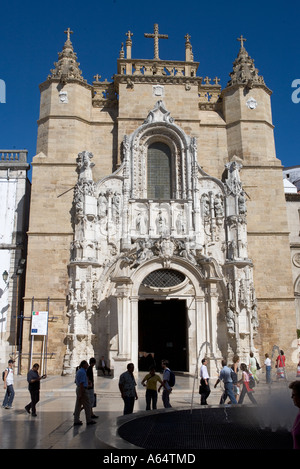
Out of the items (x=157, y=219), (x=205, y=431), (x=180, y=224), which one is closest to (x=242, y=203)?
(x=180, y=224)

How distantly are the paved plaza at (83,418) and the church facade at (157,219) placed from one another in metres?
4.39

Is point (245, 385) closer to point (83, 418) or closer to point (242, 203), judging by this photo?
point (83, 418)

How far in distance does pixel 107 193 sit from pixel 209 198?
15.8ft

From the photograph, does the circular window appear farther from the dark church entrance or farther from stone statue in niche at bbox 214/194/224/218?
stone statue in niche at bbox 214/194/224/218

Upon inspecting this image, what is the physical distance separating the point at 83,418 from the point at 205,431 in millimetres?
3466

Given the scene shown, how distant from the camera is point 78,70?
2241 cm

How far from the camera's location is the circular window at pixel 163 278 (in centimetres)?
1900

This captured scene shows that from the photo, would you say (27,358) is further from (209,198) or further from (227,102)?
(227,102)

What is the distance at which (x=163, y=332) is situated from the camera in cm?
2105

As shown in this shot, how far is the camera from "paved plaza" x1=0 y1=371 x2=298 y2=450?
6.95m

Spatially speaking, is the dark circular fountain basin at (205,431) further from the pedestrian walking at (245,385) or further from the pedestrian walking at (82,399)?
the pedestrian walking at (245,385)

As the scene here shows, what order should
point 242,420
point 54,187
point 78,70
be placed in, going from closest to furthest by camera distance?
point 242,420 < point 54,187 < point 78,70

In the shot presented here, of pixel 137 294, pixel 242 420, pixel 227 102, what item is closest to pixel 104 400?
pixel 242 420
